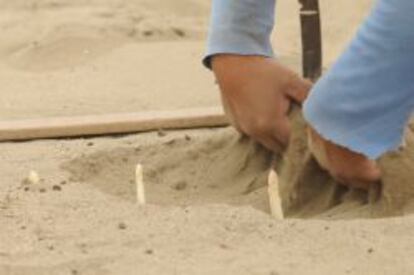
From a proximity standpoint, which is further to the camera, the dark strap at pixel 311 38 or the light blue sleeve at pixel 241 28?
the dark strap at pixel 311 38

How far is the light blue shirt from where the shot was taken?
1923 millimetres

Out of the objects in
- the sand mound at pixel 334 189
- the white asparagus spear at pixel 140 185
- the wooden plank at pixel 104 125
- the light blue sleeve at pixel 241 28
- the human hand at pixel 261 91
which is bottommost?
the wooden plank at pixel 104 125

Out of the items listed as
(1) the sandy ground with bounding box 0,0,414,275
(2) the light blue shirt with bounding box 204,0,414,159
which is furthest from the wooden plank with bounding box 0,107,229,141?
(2) the light blue shirt with bounding box 204,0,414,159

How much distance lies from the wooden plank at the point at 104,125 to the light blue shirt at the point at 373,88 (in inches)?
41.9

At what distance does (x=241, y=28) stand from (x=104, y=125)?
0.69m

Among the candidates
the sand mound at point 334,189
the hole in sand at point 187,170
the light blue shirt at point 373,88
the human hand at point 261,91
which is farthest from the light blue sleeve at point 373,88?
the hole in sand at point 187,170

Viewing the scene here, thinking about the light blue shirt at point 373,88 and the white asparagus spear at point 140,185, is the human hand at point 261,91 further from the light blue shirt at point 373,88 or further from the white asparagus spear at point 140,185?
the light blue shirt at point 373,88

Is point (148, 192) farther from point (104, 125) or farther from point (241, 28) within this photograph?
point (104, 125)

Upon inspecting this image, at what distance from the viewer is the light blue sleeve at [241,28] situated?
2547 mm

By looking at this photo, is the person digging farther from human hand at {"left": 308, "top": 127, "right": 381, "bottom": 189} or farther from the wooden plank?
the wooden plank

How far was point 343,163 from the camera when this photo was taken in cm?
219

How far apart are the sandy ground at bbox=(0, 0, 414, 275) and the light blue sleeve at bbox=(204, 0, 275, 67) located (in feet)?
0.90

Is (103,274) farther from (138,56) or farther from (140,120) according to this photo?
(138,56)

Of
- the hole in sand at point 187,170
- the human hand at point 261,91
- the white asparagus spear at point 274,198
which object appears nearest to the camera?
the white asparagus spear at point 274,198
